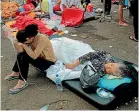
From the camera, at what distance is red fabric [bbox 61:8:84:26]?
6.95m

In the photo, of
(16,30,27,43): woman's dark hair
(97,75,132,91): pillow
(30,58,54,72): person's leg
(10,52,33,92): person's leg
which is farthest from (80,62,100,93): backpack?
(16,30,27,43): woman's dark hair

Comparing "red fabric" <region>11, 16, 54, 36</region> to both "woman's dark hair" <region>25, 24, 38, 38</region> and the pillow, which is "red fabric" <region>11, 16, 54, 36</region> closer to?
"woman's dark hair" <region>25, 24, 38, 38</region>

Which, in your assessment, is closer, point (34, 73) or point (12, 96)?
point (12, 96)

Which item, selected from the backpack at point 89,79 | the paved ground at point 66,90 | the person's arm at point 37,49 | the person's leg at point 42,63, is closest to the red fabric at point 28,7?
the paved ground at point 66,90

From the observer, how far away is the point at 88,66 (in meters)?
3.88

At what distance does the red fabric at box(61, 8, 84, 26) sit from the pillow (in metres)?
3.44

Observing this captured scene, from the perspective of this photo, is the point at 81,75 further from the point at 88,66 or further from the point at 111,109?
the point at 111,109

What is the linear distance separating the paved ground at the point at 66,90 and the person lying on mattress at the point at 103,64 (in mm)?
389

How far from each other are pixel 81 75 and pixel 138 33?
7.14ft

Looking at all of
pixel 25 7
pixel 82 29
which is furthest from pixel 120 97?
pixel 25 7

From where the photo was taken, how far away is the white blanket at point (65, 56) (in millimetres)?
3975

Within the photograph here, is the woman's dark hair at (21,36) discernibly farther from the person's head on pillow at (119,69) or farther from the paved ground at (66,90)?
the person's head on pillow at (119,69)

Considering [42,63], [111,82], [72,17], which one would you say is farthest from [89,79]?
[72,17]

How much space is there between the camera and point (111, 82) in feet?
11.7
